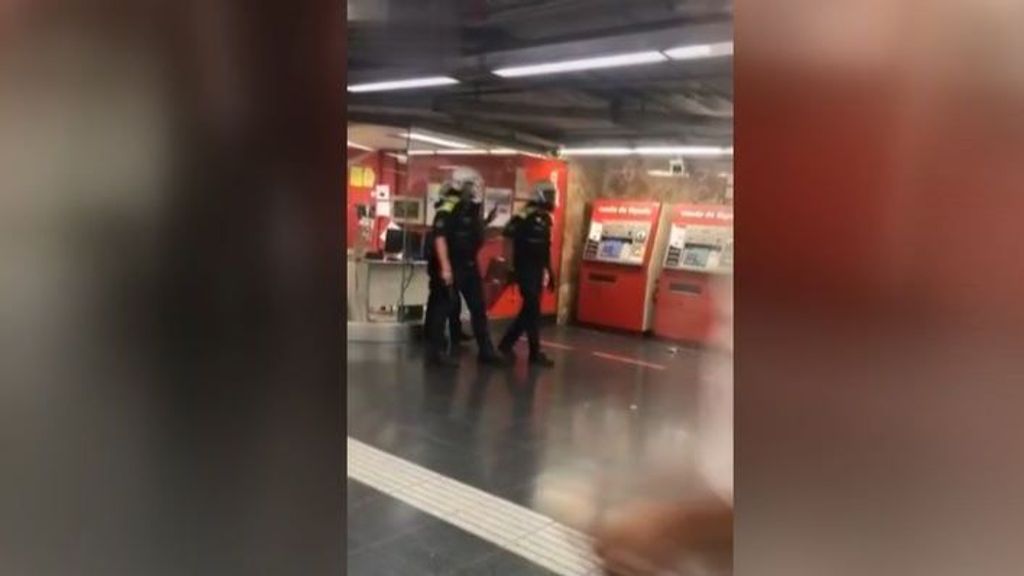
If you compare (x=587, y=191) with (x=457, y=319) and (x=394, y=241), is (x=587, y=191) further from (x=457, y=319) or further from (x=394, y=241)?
(x=457, y=319)

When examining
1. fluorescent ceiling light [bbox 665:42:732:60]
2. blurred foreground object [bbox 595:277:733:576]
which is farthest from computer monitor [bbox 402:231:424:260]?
blurred foreground object [bbox 595:277:733:576]

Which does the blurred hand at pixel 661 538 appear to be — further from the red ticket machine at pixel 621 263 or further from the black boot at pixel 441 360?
the red ticket machine at pixel 621 263

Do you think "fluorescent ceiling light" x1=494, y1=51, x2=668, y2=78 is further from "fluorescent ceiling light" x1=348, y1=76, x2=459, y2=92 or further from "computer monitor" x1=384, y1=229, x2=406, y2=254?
"computer monitor" x1=384, y1=229, x2=406, y2=254

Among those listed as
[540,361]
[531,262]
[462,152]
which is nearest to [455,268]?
[531,262]

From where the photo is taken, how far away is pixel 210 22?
1.34 m

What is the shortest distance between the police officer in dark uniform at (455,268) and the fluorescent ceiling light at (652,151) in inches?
102

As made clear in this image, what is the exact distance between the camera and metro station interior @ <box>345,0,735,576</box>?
10.2ft

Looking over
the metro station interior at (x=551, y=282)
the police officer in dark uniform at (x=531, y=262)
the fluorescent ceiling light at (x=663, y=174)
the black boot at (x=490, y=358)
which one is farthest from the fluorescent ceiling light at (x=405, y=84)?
the fluorescent ceiling light at (x=663, y=174)

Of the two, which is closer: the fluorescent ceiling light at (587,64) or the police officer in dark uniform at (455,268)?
the fluorescent ceiling light at (587,64)

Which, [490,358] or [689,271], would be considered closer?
[490,358]

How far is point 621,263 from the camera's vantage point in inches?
321

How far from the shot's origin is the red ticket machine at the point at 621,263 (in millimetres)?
7980

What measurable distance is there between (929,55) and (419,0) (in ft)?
12.4

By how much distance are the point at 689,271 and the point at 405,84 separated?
11.5 ft
